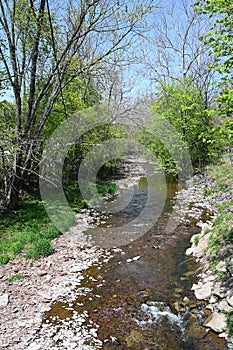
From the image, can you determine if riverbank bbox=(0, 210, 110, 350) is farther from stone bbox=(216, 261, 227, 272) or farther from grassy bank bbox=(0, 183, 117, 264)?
stone bbox=(216, 261, 227, 272)

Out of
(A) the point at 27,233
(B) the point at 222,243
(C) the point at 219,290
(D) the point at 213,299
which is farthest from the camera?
(A) the point at 27,233

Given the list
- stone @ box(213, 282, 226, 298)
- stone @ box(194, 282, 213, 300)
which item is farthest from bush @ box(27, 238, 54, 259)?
stone @ box(213, 282, 226, 298)

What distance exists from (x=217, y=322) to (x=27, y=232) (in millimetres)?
→ 6015

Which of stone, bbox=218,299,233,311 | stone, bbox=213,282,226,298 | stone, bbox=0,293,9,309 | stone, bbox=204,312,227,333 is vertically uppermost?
stone, bbox=0,293,9,309

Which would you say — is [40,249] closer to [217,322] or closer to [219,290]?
[219,290]

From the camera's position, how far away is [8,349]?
4.24 metres

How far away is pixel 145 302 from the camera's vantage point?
5.50 m

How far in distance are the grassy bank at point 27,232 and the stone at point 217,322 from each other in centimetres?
447

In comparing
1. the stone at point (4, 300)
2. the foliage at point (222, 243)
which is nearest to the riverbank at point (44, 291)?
the stone at point (4, 300)

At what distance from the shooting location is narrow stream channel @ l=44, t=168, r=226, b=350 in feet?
14.8

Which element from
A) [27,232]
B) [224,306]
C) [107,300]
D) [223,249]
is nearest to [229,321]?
[224,306]

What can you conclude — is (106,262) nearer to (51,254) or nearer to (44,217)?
(51,254)

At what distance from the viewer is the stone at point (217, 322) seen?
15.1 ft

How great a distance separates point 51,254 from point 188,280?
12.2 ft
